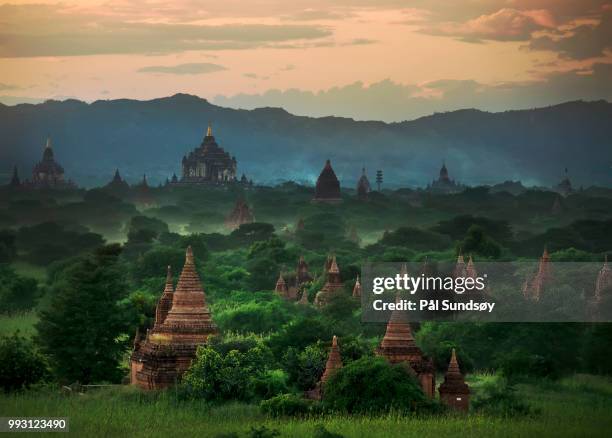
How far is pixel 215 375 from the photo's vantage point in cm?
4278

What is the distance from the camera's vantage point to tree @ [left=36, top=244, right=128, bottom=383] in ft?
158

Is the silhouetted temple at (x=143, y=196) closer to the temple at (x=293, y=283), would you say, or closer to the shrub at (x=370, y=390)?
the temple at (x=293, y=283)

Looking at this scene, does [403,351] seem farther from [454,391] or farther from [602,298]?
[602,298]

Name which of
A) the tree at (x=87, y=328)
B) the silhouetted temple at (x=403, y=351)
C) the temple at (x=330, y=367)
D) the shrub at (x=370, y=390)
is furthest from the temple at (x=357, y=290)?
the shrub at (x=370, y=390)

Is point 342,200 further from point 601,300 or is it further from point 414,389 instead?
point 414,389

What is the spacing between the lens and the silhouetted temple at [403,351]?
43.6 metres

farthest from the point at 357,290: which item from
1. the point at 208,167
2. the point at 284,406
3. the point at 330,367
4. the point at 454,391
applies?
the point at 208,167

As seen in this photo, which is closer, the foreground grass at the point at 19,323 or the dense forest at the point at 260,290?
the dense forest at the point at 260,290

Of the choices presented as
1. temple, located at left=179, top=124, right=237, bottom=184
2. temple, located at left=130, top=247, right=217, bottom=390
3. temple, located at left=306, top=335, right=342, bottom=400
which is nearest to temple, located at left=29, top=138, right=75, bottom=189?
temple, located at left=179, top=124, right=237, bottom=184

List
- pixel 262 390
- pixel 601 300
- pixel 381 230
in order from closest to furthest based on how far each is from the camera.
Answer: pixel 262 390 < pixel 601 300 < pixel 381 230

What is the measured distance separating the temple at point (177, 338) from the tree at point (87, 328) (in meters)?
3.94

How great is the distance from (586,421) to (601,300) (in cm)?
2053

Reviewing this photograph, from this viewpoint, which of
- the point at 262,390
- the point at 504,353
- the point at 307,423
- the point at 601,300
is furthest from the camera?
the point at 601,300

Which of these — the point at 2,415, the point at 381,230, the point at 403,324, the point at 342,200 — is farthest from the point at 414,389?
the point at 342,200
